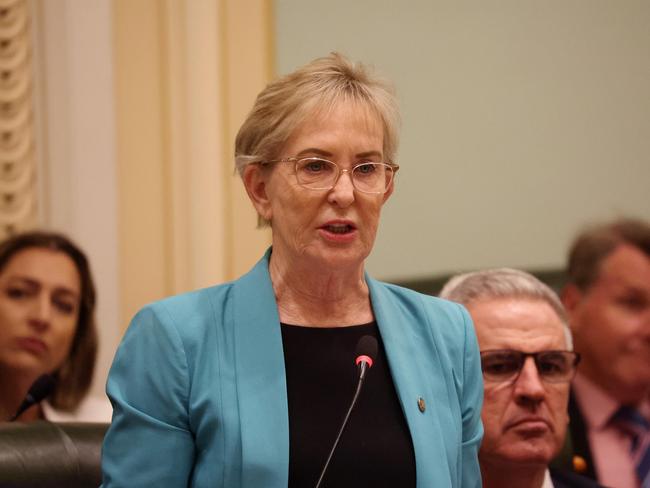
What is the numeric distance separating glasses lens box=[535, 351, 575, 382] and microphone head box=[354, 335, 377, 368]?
0.96 metres

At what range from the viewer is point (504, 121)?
13.6 ft

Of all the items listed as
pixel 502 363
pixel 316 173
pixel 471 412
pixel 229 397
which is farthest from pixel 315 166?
pixel 502 363

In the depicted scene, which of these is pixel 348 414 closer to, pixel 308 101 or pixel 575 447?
pixel 308 101

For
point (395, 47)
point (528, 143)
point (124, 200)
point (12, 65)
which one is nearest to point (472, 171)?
point (528, 143)

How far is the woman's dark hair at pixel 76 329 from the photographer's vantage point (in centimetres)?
325

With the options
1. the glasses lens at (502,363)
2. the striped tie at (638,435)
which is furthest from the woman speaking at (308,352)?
the striped tie at (638,435)

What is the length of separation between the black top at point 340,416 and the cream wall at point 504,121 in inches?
81.4

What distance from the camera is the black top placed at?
5.84 ft

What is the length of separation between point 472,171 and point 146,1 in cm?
143

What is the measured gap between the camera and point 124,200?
372cm

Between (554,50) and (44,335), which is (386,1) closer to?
→ (554,50)

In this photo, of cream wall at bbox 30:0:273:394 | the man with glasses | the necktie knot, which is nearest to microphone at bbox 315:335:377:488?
the man with glasses

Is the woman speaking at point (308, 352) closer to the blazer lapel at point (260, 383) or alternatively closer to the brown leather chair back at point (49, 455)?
the blazer lapel at point (260, 383)

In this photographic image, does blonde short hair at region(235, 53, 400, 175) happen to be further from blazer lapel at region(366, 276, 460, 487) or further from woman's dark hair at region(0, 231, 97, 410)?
woman's dark hair at region(0, 231, 97, 410)
